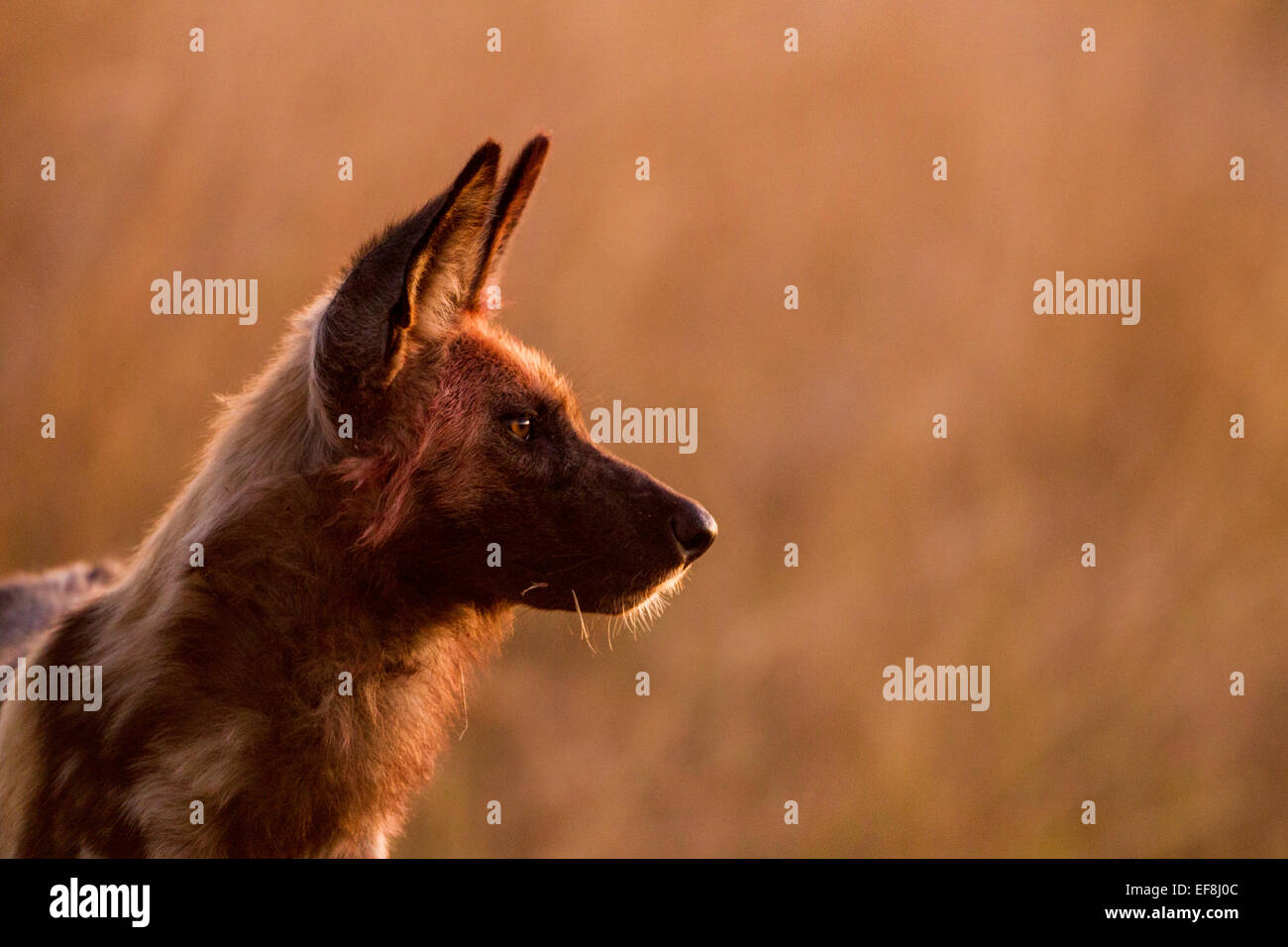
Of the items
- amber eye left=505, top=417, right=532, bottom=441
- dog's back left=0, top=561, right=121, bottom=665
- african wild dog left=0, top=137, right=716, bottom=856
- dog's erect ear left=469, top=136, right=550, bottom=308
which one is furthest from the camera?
dog's back left=0, top=561, right=121, bottom=665

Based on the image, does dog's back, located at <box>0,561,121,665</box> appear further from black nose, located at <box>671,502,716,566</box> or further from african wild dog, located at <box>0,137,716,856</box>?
black nose, located at <box>671,502,716,566</box>

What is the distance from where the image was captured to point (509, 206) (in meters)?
3.68

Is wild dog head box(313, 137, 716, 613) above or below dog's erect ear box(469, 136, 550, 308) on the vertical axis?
below

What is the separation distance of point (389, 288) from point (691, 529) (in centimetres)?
103

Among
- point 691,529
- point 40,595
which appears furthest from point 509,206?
point 40,595

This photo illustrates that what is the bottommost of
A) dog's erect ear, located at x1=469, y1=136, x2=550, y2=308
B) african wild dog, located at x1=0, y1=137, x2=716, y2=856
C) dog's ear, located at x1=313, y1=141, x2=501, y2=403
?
african wild dog, located at x1=0, y1=137, x2=716, y2=856

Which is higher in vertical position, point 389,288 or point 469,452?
point 389,288

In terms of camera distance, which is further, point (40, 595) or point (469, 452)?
point (40, 595)

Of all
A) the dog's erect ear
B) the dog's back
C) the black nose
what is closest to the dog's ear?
the dog's erect ear

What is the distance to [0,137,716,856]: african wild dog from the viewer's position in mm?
3098

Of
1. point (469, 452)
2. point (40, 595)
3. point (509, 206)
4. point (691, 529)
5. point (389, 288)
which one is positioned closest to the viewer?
point (389, 288)

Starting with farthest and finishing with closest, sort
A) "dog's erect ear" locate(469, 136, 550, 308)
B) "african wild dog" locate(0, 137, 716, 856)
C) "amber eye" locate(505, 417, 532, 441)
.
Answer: "dog's erect ear" locate(469, 136, 550, 308) < "amber eye" locate(505, 417, 532, 441) < "african wild dog" locate(0, 137, 716, 856)

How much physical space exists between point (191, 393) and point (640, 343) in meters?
2.66

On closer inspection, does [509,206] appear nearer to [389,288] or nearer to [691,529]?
[389,288]
